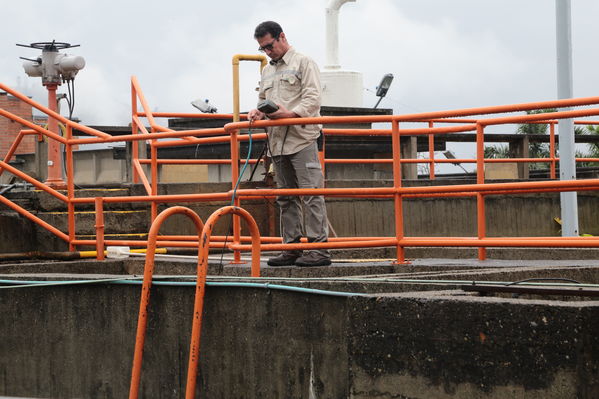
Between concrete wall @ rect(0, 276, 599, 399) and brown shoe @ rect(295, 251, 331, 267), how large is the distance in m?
1.48

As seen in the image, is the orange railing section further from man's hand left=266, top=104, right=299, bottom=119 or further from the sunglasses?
the sunglasses

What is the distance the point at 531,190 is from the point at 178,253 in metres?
3.66

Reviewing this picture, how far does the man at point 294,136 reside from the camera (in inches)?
315

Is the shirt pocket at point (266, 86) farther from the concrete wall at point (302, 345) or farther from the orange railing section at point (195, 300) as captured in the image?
the concrete wall at point (302, 345)

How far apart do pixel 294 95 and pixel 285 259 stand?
47.0 inches

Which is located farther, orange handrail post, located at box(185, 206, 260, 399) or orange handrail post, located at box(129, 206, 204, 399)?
orange handrail post, located at box(129, 206, 204, 399)

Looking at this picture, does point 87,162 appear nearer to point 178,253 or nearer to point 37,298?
point 178,253

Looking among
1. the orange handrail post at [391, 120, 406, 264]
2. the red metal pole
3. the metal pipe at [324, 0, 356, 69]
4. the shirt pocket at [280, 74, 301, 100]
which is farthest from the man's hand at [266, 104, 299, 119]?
the metal pipe at [324, 0, 356, 69]

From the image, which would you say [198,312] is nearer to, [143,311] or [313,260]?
[143,311]

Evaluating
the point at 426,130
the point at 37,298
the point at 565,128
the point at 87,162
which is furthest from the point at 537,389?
the point at 87,162

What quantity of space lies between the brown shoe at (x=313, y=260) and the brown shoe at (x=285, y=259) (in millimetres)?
86

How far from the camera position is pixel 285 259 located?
802cm

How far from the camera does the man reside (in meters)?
7.99

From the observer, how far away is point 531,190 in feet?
25.3
